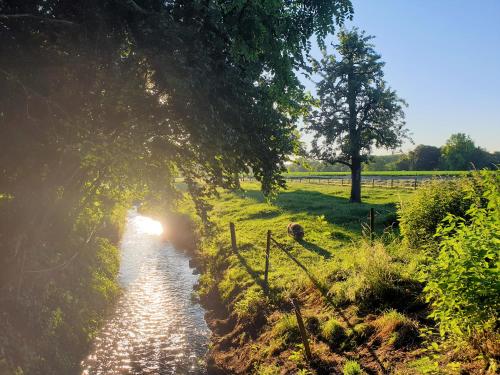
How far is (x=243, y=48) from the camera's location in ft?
26.5

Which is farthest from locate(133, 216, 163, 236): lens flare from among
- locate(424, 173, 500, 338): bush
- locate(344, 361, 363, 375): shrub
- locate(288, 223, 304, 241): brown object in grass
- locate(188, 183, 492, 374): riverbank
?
locate(424, 173, 500, 338): bush

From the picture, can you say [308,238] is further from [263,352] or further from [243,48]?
[243,48]

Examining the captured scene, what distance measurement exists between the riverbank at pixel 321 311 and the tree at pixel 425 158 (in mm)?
115892

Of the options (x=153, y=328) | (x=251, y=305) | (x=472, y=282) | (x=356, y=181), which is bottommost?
(x=153, y=328)

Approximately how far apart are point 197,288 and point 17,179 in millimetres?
11339

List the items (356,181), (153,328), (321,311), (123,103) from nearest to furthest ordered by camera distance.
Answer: (123,103)
(321,311)
(153,328)
(356,181)

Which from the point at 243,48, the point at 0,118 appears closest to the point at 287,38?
the point at 243,48

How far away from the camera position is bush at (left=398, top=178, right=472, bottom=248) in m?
13.2

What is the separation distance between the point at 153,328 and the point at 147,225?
26.7m

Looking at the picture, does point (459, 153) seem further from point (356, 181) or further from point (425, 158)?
point (356, 181)

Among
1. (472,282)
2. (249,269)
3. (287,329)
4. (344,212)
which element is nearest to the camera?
(472,282)

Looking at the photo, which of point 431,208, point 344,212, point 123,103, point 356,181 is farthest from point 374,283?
point 356,181

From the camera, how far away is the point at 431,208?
13.6m

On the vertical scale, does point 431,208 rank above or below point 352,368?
above
